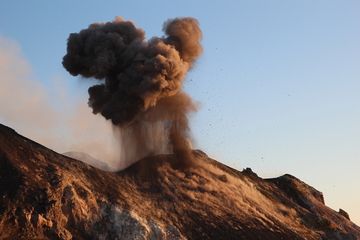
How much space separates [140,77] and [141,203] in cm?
1887

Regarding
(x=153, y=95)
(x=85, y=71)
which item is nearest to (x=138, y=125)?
(x=153, y=95)

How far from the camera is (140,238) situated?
5938 centimetres

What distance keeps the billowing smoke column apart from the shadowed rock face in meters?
4.64

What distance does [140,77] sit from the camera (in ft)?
253

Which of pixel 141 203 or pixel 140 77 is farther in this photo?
pixel 140 77

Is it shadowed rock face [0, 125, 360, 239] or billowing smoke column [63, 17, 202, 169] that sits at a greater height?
billowing smoke column [63, 17, 202, 169]

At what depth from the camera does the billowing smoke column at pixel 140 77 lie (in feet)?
255

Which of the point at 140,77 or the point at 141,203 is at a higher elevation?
the point at 140,77

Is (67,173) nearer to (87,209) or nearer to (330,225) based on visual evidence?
(87,209)

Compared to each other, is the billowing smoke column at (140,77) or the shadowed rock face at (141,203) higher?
the billowing smoke column at (140,77)

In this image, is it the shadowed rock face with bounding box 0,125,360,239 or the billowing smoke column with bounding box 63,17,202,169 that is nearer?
the shadowed rock face with bounding box 0,125,360,239

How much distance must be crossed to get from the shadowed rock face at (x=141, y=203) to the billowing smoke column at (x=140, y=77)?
4637 mm

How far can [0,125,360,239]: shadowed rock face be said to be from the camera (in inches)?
2229

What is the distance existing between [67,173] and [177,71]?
23.2m
